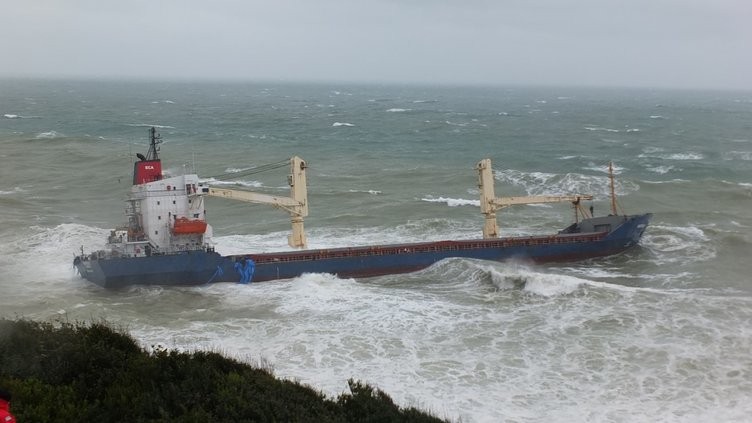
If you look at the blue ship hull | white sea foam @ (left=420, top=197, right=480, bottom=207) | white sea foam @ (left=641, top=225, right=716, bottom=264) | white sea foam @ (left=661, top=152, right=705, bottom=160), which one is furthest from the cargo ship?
white sea foam @ (left=661, top=152, right=705, bottom=160)

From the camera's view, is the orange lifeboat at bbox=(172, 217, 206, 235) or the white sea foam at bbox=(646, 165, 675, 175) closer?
the orange lifeboat at bbox=(172, 217, 206, 235)

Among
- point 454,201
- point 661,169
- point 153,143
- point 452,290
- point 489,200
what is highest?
point 153,143

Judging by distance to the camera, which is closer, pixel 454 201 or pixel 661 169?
pixel 454 201

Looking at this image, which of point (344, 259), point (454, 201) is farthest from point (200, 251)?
point (454, 201)

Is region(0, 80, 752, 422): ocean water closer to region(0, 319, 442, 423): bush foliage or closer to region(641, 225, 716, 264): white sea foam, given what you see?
region(641, 225, 716, 264): white sea foam

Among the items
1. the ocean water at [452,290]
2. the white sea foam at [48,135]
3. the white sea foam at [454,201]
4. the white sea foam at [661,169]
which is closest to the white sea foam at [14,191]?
the ocean water at [452,290]

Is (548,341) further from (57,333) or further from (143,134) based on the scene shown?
(143,134)

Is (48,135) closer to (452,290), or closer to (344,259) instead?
(344,259)
